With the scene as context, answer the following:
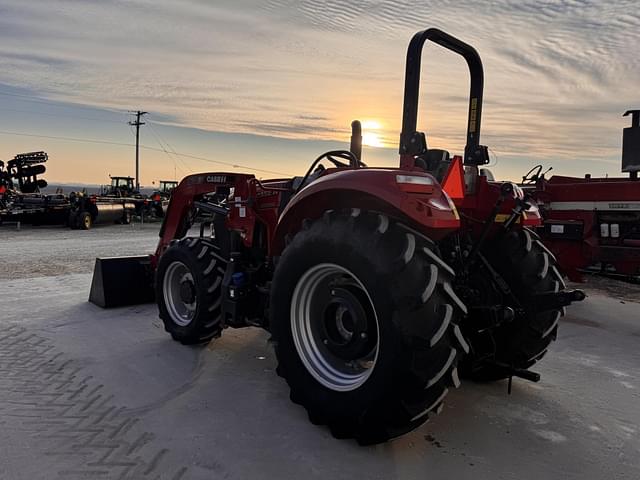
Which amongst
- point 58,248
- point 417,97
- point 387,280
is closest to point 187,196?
point 417,97

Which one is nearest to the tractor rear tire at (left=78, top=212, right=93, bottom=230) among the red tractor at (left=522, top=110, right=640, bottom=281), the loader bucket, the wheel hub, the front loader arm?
the loader bucket

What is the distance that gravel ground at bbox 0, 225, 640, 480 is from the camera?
266 cm

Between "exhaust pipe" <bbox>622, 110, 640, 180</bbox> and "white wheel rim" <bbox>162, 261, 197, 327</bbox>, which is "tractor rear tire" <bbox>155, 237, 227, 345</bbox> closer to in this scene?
"white wheel rim" <bbox>162, 261, 197, 327</bbox>

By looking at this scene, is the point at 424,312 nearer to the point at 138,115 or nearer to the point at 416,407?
the point at 416,407

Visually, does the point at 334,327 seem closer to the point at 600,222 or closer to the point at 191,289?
the point at 191,289

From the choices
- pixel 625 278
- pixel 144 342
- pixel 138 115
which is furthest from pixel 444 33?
pixel 138 115

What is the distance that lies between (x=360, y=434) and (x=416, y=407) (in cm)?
36

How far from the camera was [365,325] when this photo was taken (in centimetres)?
300

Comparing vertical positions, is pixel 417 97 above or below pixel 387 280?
above

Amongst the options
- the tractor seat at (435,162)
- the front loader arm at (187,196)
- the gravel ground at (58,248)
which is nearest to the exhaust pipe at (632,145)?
the tractor seat at (435,162)

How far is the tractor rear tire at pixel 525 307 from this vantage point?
355 cm

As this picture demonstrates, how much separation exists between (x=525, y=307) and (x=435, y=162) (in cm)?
116

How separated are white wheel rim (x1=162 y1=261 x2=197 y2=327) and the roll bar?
2569 millimetres

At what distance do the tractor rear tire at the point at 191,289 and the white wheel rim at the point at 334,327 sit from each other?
1.43 m
